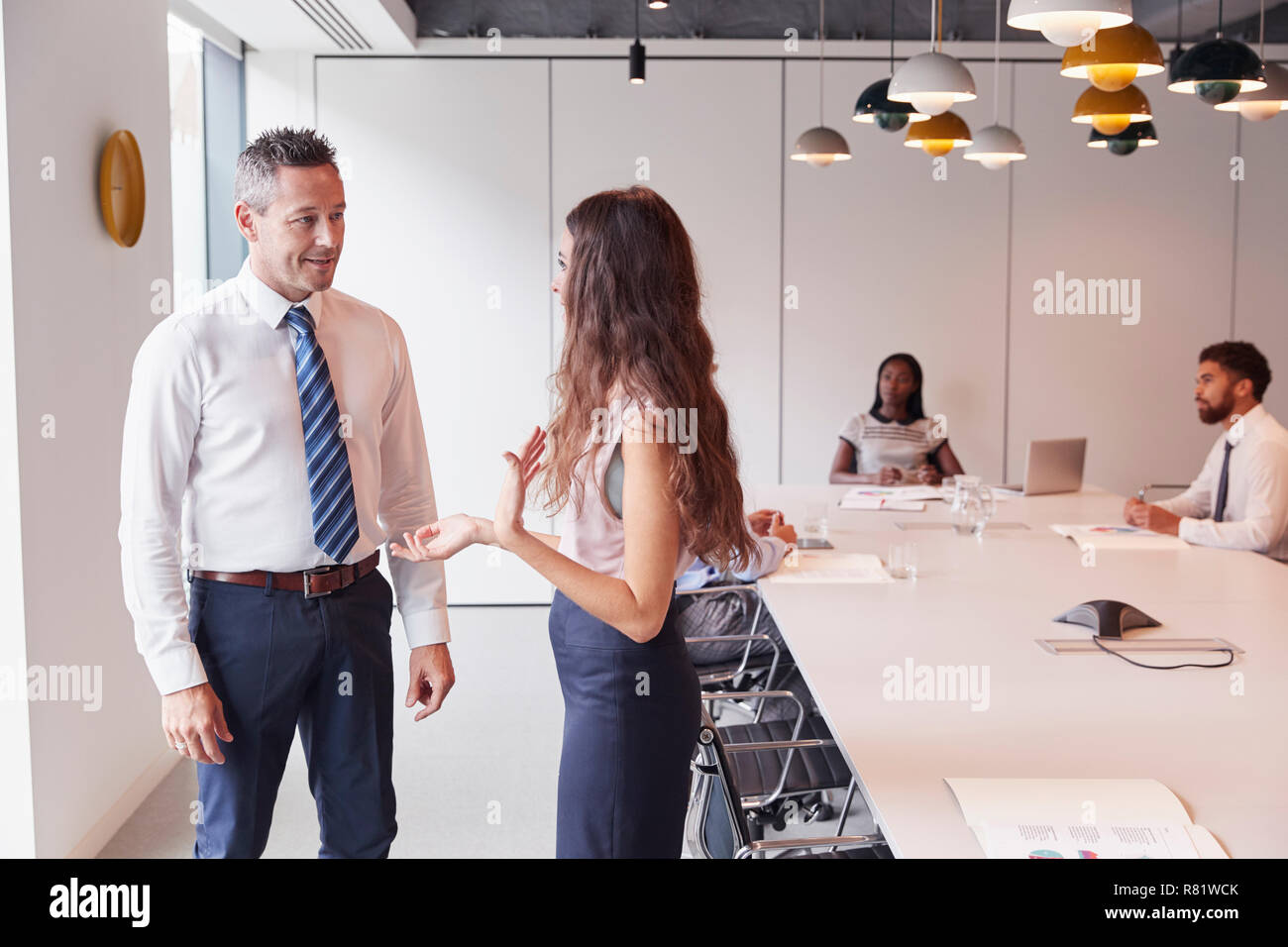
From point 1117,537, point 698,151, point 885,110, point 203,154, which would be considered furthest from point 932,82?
point 203,154

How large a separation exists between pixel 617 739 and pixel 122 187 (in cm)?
265

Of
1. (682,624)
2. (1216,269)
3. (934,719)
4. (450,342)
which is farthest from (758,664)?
(1216,269)

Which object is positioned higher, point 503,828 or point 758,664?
point 758,664

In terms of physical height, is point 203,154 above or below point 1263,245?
above

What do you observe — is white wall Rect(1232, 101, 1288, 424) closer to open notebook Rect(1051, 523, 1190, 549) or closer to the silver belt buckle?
open notebook Rect(1051, 523, 1190, 549)

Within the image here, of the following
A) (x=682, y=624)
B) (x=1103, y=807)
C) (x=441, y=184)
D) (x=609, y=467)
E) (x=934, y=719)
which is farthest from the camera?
(x=441, y=184)

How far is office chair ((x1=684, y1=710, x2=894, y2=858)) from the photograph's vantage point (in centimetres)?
200

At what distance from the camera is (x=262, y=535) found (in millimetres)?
2086

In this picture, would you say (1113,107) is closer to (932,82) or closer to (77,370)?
(932,82)

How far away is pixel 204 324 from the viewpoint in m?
2.06

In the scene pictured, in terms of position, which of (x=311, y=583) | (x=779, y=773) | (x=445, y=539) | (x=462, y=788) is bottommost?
(x=462, y=788)

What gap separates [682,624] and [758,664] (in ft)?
0.86

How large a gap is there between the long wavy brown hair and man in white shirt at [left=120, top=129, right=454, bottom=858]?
0.51 metres

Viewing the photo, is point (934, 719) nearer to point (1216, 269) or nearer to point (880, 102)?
point (880, 102)
